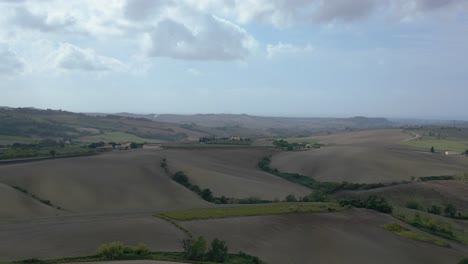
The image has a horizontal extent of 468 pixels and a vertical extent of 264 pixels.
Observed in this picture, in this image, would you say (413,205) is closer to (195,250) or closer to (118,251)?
(195,250)

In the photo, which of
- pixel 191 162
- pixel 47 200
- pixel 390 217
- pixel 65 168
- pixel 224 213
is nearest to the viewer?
pixel 224 213

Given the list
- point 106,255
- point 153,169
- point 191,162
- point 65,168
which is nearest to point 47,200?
point 65,168

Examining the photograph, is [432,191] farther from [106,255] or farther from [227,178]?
[106,255]

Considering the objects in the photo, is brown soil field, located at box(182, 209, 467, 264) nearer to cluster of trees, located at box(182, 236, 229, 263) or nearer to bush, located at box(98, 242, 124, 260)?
cluster of trees, located at box(182, 236, 229, 263)

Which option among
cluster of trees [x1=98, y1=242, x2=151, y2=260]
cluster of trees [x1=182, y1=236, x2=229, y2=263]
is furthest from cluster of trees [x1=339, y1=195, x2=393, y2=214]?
cluster of trees [x1=98, y1=242, x2=151, y2=260]

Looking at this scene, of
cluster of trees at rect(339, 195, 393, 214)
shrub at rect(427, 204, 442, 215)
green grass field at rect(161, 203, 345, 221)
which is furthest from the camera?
shrub at rect(427, 204, 442, 215)
